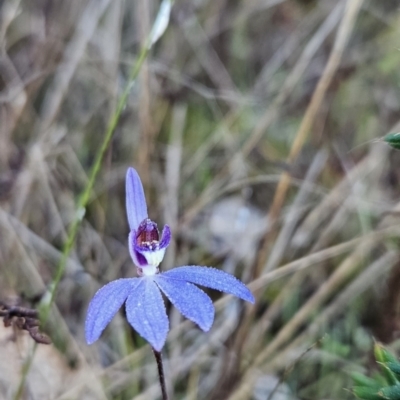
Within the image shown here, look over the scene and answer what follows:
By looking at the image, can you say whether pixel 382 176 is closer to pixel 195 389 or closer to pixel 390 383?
pixel 195 389

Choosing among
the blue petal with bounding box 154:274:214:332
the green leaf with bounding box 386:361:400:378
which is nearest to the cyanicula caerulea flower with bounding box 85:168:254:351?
the blue petal with bounding box 154:274:214:332

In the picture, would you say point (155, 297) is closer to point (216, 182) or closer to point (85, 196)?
point (85, 196)

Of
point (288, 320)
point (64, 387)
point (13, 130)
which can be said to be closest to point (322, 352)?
point (288, 320)

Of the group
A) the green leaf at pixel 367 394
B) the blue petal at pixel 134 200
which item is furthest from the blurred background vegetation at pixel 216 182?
the blue petal at pixel 134 200

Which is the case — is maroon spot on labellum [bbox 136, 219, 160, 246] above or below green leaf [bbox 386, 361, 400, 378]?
above

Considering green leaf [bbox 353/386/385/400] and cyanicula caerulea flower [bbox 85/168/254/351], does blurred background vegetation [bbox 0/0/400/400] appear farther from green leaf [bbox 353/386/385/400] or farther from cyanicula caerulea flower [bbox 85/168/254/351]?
cyanicula caerulea flower [bbox 85/168/254/351]

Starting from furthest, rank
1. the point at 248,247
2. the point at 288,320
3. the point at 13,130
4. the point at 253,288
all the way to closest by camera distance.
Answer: the point at 13,130
the point at 248,247
the point at 288,320
the point at 253,288

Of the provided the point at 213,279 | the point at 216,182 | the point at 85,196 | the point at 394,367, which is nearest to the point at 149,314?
the point at 213,279

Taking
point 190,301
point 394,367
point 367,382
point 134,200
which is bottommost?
point 367,382
